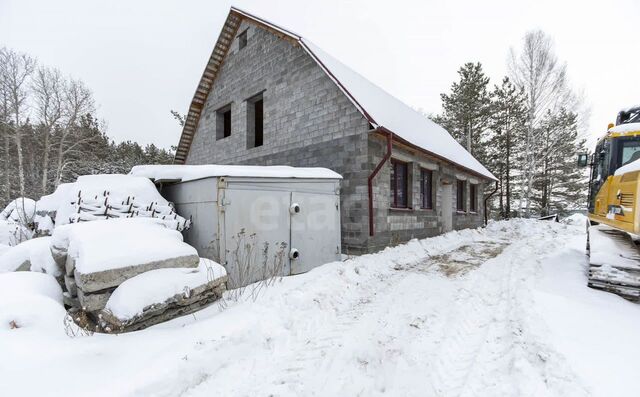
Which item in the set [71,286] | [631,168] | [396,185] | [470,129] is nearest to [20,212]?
[71,286]

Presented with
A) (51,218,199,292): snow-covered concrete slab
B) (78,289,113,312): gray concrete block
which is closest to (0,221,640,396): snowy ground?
(78,289,113,312): gray concrete block

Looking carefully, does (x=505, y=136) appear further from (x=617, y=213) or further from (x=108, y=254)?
(x=108, y=254)

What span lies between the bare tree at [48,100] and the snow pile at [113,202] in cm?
1954

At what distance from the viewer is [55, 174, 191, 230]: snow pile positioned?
15.5 feet

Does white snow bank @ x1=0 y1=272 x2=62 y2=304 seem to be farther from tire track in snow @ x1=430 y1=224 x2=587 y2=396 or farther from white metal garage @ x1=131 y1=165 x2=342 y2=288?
tire track in snow @ x1=430 y1=224 x2=587 y2=396

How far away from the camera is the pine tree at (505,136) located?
2403 centimetres

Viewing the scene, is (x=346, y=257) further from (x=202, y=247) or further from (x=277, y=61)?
(x=277, y=61)

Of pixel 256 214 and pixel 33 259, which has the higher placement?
pixel 256 214

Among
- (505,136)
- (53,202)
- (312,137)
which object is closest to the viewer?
(53,202)

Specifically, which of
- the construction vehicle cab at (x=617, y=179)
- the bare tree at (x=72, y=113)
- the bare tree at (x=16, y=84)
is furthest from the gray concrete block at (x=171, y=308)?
the bare tree at (x=16, y=84)

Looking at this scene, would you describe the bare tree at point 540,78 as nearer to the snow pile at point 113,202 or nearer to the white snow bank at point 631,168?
the white snow bank at point 631,168

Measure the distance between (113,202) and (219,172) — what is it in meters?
2.24

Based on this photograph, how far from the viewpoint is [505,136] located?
2484 centimetres

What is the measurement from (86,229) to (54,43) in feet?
144
